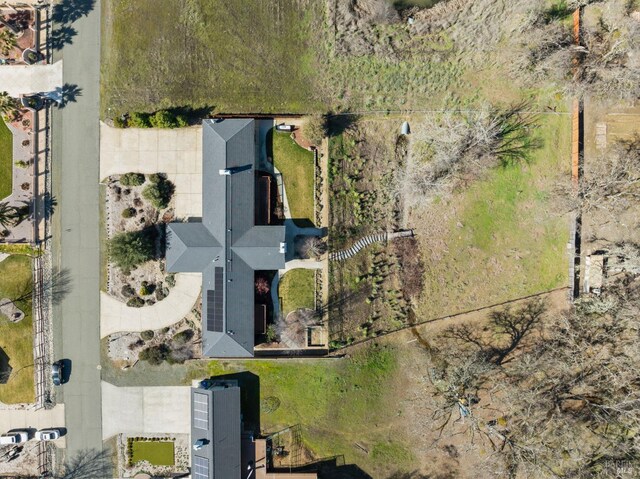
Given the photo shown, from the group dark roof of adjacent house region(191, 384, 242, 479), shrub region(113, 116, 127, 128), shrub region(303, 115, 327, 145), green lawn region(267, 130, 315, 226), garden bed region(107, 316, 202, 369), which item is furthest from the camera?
garden bed region(107, 316, 202, 369)

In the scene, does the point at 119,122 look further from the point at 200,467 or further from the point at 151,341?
the point at 200,467

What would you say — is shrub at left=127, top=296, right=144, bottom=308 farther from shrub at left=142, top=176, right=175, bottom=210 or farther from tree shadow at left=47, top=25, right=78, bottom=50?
tree shadow at left=47, top=25, right=78, bottom=50

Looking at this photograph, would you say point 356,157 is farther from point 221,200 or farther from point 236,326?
point 236,326

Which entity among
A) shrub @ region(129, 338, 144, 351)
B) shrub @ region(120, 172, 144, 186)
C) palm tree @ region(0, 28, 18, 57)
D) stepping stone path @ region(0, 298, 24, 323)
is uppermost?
palm tree @ region(0, 28, 18, 57)

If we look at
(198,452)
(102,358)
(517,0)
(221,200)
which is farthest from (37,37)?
(517,0)

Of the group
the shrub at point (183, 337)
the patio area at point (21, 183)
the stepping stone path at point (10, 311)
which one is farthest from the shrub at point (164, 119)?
the stepping stone path at point (10, 311)

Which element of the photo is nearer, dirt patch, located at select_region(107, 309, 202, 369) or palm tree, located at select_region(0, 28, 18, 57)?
palm tree, located at select_region(0, 28, 18, 57)

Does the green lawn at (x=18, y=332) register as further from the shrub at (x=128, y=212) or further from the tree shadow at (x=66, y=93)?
the tree shadow at (x=66, y=93)

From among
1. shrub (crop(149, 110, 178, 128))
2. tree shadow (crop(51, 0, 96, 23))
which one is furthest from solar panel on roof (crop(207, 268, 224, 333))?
tree shadow (crop(51, 0, 96, 23))
